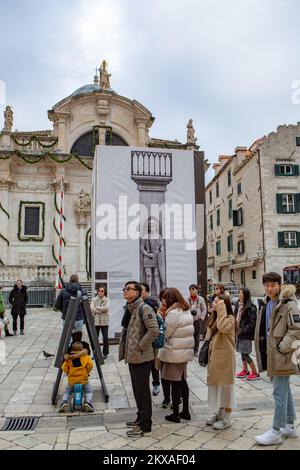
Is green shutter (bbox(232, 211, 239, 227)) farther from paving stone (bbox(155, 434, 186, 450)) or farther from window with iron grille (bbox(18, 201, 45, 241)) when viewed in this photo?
paving stone (bbox(155, 434, 186, 450))

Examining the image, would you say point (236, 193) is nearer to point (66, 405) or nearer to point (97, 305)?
point (97, 305)


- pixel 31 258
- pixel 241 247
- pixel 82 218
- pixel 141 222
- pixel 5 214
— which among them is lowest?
pixel 31 258

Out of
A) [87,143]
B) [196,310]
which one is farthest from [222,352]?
[87,143]

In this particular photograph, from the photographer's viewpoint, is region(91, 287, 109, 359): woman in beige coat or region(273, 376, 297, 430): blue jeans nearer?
region(273, 376, 297, 430): blue jeans

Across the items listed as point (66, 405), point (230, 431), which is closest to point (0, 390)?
point (66, 405)

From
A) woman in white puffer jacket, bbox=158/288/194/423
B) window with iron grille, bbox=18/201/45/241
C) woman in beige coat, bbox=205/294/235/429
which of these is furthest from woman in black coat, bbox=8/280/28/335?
window with iron grille, bbox=18/201/45/241

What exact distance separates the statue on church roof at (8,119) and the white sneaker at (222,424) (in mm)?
29311

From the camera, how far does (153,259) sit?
422 inches

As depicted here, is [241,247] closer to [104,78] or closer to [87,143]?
[87,143]

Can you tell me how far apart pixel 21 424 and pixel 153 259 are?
6.14 m

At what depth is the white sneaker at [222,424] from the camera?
190 inches

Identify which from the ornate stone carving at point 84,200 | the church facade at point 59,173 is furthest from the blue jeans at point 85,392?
the ornate stone carving at point 84,200

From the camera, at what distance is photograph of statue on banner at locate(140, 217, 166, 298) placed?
10.7m
